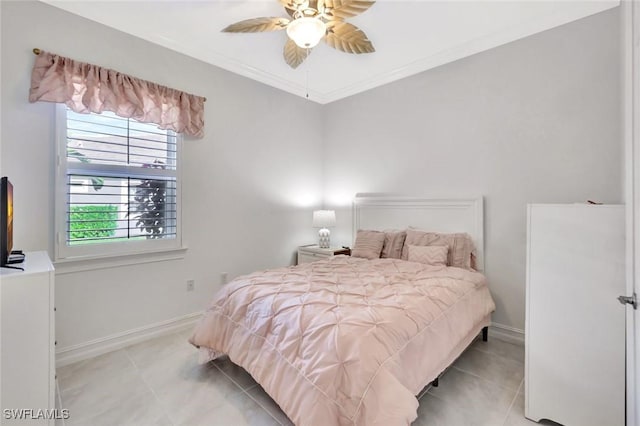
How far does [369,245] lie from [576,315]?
6.09 feet

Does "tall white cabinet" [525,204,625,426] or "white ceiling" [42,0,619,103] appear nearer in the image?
"tall white cabinet" [525,204,625,426]

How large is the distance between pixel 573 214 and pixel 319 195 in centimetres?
310

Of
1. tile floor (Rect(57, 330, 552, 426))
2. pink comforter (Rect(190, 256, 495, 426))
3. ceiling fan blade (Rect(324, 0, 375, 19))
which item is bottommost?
tile floor (Rect(57, 330, 552, 426))

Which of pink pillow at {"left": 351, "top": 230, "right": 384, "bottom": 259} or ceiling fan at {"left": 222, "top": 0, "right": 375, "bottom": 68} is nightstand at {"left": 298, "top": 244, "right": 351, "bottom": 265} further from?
ceiling fan at {"left": 222, "top": 0, "right": 375, "bottom": 68}

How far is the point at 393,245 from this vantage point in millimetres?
3180

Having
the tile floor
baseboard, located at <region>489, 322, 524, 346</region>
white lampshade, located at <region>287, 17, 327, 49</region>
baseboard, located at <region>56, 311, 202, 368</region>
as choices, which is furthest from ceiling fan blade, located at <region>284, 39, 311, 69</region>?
baseboard, located at <region>489, 322, 524, 346</region>

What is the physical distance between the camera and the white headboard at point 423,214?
2.87 meters

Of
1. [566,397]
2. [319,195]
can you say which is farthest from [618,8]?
[319,195]

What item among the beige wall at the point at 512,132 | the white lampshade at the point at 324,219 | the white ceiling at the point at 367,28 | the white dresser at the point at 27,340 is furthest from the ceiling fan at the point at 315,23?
the white lampshade at the point at 324,219

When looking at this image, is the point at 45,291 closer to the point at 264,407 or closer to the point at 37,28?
the point at 264,407

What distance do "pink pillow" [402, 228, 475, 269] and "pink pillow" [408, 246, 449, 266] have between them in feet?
0.27

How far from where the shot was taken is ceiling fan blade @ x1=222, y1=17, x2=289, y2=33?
1952 mm

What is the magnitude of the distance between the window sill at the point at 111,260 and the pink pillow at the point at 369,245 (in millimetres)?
1836

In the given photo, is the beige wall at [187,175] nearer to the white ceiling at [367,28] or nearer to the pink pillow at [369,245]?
the white ceiling at [367,28]
